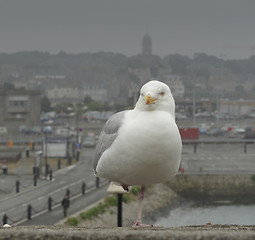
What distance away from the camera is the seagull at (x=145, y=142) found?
3.70 meters

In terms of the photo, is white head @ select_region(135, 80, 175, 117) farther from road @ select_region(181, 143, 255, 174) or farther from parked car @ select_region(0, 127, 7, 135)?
parked car @ select_region(0, 127, 7, 135)

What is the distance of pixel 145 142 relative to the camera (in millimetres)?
3701

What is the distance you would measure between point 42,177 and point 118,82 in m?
86.0

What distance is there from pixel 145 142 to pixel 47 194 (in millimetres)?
13785

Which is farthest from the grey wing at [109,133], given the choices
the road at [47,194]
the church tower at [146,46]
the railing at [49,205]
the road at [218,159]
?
the church tower at [146,46]

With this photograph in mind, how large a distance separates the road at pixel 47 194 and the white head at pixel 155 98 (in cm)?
993

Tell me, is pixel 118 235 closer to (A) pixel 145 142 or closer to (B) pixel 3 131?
(A) pixel 145 142

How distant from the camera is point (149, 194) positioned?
2103 cm

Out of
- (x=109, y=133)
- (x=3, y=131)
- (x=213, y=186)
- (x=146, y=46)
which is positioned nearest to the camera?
(x=109, y=133)

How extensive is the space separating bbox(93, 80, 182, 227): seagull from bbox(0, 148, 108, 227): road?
31.9 ft

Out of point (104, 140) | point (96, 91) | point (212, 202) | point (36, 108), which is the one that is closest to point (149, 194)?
point (212, 202)

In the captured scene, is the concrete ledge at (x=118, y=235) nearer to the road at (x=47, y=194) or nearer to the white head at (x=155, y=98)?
the white head at (x=155, y=98)

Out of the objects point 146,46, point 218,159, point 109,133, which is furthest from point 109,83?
point 109,133

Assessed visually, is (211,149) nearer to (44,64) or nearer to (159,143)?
(159,143)
